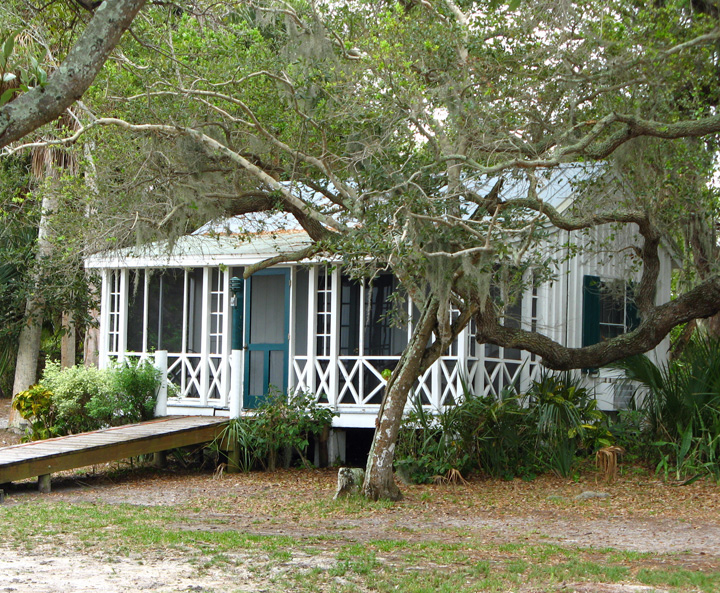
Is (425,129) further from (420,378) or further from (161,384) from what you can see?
(161,384)

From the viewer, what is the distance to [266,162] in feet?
36.8

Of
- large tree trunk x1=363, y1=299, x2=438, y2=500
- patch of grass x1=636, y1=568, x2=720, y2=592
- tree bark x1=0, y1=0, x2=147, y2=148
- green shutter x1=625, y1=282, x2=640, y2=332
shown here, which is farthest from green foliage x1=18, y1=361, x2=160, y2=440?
tree bark x1=0, y1=0, x2=147, y2=148

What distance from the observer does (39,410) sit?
14242mm

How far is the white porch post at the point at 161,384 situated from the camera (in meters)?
14.3

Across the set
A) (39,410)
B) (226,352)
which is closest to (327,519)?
(226,352)

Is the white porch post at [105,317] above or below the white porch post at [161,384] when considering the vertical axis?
above

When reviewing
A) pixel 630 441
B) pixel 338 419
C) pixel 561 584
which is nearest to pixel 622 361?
pixel 630 441

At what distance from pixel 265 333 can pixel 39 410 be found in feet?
12.7

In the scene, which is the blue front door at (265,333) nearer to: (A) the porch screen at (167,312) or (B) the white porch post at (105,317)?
(A) the porch screen at (167,312)

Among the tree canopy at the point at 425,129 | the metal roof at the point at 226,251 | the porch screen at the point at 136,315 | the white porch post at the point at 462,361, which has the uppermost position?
the tree canopy at the point at 425,129

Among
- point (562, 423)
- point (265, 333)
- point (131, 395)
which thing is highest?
point (265, 333)

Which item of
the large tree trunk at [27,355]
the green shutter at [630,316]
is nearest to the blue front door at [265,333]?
the large tree trunk at [27,355]

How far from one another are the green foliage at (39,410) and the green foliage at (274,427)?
10.5ft

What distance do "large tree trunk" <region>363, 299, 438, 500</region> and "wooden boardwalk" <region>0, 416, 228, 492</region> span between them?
3.58 metres
